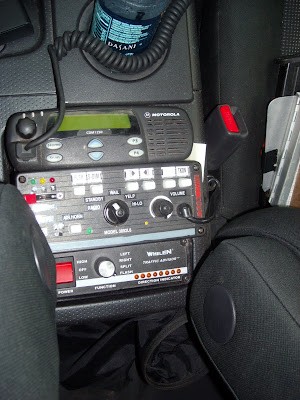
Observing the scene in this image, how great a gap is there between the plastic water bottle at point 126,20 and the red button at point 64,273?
1.29 ft

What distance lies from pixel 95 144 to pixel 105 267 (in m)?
0.22

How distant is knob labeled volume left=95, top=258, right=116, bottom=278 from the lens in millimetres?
834

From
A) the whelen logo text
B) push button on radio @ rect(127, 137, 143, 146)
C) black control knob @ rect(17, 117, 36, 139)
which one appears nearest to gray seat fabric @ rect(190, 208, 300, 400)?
the whelen logo text

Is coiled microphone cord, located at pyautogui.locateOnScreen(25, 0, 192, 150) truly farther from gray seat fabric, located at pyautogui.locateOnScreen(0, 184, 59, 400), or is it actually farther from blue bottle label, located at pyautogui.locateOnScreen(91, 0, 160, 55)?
gray seat fabric, located at pyautogui.locateOnScreen(0, 184, 59, 400)

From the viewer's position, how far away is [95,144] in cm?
83

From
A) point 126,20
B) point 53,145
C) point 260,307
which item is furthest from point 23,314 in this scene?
point 126,20

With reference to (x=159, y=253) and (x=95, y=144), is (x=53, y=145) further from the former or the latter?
(x=159, y=253)

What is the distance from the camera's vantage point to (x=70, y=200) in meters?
0.82

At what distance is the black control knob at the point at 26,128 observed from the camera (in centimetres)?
79

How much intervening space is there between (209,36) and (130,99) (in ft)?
0.92

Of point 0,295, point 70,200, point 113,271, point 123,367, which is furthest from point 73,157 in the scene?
point 123,367

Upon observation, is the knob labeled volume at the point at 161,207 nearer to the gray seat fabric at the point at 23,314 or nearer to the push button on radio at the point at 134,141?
the push button on radio at the point at 134,141

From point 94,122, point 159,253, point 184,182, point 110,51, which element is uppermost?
point 110,51

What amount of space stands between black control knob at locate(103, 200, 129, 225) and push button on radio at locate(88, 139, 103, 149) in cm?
10
